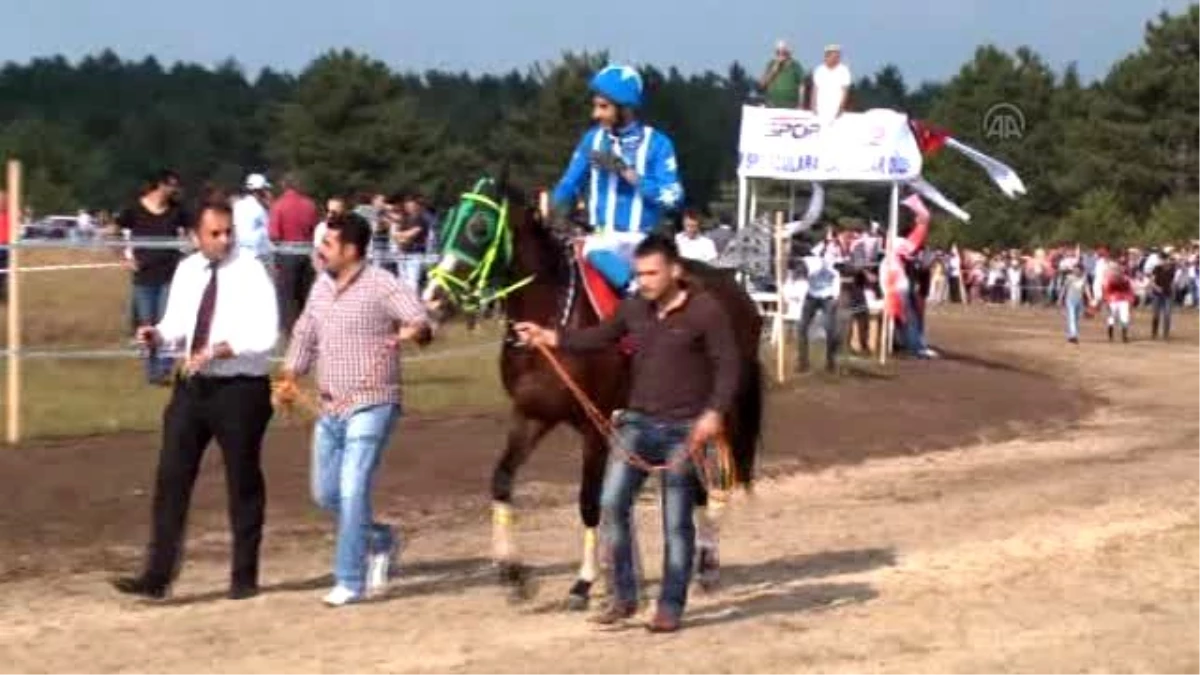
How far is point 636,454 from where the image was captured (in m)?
10.1

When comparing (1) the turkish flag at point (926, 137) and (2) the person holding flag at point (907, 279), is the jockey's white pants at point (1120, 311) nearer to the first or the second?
(2) the person holding flag at point (907, 279)

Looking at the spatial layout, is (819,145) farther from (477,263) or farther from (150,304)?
(477,263)

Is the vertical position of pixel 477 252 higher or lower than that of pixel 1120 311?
higher

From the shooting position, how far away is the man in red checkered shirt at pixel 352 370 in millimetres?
10734

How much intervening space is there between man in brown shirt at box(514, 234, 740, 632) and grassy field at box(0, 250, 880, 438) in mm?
7230

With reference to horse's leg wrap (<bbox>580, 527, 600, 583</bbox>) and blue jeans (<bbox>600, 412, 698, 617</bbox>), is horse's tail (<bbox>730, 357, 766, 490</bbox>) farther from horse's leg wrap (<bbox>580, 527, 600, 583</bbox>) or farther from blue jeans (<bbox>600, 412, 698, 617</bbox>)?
blue jeans (<bbox>600, 412, 698, 617</bbox>)

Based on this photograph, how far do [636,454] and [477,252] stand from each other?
143 cm

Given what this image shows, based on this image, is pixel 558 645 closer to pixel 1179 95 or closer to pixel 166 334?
pixel 166 334

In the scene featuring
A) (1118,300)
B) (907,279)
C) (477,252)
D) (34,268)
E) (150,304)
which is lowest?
(1118,300)

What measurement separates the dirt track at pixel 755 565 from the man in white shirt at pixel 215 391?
12.3 inches

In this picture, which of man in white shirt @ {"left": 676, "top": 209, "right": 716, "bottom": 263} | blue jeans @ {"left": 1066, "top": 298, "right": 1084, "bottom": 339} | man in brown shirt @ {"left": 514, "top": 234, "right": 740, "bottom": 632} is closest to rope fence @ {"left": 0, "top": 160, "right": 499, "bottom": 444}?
man in white shirt @ {"left": 676, "top": 209, "right": 716, "bottom": 263}

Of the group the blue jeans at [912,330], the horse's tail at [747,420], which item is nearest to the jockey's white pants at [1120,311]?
the blue jeans at [912,330]

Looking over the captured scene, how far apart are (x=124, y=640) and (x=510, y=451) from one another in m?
2.22

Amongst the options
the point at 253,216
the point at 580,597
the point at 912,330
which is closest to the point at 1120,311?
the point at 912,330
